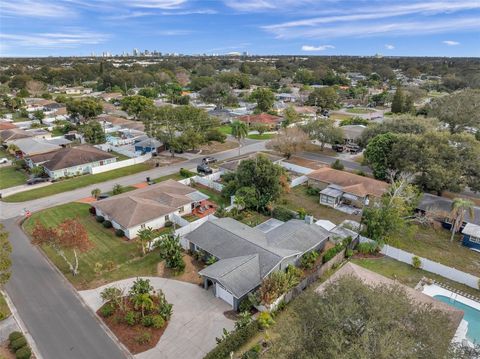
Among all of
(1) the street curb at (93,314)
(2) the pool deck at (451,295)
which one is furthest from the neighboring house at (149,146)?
(2) the pool deck at (451,295)

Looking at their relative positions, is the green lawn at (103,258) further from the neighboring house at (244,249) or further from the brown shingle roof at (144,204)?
the neighboring house at (244,249)

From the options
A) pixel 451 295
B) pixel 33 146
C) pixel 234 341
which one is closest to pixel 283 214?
pixel 451 295

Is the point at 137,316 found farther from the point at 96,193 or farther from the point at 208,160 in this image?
the point at 208,160

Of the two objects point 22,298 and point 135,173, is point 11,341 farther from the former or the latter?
point 135,173

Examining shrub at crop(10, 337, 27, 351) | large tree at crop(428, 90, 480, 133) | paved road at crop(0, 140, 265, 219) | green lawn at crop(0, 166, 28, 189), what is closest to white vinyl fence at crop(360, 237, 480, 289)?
shrub at crop(10, 337, 27, 351)

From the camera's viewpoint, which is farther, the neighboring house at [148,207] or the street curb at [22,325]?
the neighboring house at [148,207]
